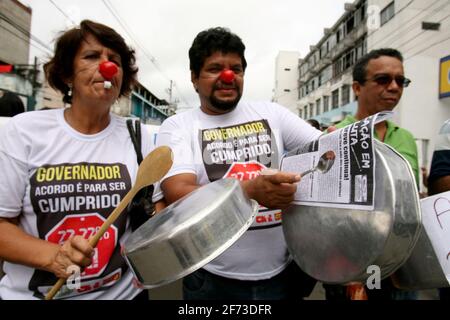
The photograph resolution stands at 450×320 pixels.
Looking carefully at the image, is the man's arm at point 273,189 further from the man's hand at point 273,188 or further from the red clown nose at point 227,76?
the red clown nose at point 227,76

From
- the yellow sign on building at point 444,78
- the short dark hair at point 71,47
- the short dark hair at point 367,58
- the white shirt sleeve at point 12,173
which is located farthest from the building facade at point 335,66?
the white shirt sleeve at point 12,173

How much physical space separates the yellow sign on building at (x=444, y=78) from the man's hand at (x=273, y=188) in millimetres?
12515

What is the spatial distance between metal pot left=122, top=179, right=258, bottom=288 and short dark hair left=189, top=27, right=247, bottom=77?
0.71m

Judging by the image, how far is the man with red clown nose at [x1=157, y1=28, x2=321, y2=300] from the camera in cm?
123

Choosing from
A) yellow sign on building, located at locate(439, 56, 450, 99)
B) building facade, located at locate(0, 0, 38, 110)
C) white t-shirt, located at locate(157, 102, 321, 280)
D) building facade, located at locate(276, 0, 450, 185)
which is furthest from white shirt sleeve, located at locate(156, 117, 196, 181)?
building facade, located at locate(0, 0, 38, 110)

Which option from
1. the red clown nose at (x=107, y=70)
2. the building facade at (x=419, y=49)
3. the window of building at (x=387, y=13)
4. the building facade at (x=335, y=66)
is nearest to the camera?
the red clown nose at (x=107, y=70)

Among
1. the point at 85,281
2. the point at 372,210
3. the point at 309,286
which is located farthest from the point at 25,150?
the point at 309,286

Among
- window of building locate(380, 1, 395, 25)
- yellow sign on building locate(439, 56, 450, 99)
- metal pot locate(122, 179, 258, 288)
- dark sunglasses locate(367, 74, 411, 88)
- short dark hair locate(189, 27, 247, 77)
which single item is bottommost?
metal pot locate(122, 179, 258, 288)

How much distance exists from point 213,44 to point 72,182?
2.51ft

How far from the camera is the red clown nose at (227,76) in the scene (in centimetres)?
125

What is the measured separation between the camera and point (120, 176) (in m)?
1.12

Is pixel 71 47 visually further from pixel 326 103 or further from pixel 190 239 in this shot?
pixel 326 103

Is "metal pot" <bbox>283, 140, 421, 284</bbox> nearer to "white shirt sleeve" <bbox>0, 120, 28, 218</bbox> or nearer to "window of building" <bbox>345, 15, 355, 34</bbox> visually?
"white shirt sleeve" <bbox>0, 120, 28, 218</bbox>
